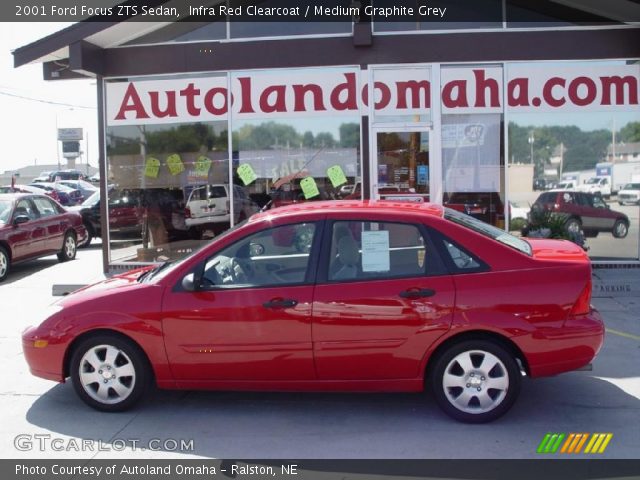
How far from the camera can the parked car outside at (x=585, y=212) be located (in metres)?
10.4

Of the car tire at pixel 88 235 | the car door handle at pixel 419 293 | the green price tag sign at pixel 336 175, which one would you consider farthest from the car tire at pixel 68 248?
the car door handle at pixel 419 293

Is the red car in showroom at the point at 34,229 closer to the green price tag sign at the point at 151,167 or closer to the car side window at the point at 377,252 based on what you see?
the green price tag sign at the point at 151,167

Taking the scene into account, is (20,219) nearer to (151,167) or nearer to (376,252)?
(151,167)

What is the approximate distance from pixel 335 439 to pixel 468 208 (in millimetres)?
6418

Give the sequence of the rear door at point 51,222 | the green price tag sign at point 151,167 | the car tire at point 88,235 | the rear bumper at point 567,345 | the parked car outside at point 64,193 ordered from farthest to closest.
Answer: the parked car outside at point 64,193
the car tire at point 88,235
the rear door at point 51,222
the green price tag sign at point 151,167
the rear bumper at point 567,345

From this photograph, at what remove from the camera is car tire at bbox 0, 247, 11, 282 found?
39.4ft

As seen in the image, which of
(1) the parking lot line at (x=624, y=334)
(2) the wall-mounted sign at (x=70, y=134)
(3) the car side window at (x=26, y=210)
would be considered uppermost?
(2) the wall-mounted sign at (x=70, y=134)

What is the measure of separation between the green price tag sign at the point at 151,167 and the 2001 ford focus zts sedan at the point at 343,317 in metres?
5.92

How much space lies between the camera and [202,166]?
35.6 ft

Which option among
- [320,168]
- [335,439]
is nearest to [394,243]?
[335,439]

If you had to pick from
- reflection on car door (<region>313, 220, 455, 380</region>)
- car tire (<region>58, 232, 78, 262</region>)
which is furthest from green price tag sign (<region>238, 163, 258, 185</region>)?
reflection on car door (<region>313, 220, 455, 380</region>)

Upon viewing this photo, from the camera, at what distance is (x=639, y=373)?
6059mm

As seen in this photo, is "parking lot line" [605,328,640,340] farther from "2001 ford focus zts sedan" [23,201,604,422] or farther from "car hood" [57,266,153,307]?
"car hood" [57,266,153,307]

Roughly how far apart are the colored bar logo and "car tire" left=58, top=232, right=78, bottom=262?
1161cm
